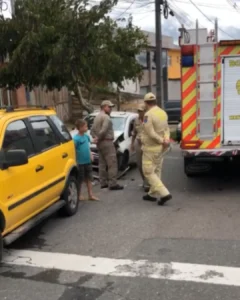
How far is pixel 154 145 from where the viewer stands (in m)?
7.47

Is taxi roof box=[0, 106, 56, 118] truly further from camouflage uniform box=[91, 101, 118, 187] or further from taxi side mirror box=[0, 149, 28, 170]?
camouflage uniform box=[91, 101, 118, 187]

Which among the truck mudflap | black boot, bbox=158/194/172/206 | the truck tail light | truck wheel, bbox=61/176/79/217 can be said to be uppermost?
the truck tail light

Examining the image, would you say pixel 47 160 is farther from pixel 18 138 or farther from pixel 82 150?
pixel 82 150

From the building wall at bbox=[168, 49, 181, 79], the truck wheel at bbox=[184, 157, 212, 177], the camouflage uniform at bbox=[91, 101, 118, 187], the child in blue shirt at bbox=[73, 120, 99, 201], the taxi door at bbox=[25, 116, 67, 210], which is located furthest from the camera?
the building wall at bbox=[168, 49, 181, 79]

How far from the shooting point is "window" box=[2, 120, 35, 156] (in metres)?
5.30

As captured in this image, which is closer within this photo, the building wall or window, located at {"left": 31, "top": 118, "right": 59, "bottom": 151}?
window, located at {"left": 31, "top": 118, "right": 59, "bottom": 151}

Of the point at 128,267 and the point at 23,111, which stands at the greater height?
the point at 23,111

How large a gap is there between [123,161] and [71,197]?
4.12m

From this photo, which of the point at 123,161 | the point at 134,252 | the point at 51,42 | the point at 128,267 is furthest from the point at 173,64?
the point at 128,267

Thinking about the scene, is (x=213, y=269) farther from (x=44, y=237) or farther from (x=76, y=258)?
(x=44, y=237)

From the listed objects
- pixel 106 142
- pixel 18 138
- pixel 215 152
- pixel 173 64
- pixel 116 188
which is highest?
A: pixel 173 64

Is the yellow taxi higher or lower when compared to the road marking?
higher

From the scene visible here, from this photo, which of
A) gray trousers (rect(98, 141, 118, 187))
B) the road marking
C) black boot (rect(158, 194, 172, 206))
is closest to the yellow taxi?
the road marking

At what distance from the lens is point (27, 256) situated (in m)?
5.27
